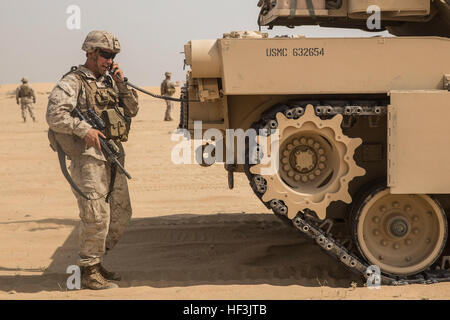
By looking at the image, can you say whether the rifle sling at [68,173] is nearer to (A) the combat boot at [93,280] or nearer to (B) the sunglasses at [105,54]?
(A) the combat boot at [93,280]

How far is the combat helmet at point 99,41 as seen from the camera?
622 cm

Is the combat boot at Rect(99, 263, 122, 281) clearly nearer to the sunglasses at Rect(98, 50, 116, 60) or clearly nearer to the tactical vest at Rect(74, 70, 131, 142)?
the tactical vest at Rect(74, 70, 131, 142)

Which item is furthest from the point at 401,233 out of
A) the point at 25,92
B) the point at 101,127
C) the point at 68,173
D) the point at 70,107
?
the point at 25,92

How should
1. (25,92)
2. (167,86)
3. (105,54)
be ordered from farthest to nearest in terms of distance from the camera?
(25,92) < (167,86) < (105,54)

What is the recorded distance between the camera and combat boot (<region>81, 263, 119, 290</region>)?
6.15 metres

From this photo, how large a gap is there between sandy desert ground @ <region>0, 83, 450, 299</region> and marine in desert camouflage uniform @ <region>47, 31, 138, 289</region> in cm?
42

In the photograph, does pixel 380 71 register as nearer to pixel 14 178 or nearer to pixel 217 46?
pixel 217 46

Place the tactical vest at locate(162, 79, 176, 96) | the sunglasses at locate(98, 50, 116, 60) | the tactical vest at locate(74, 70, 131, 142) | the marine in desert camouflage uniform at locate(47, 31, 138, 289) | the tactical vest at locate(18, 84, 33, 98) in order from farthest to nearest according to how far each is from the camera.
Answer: the tactical vest at locate(18, 84, 33, 98) → the tactical vest at locate(162, 79, 176, 96) → the sunglasses at locate(98, 50, 116, 60) → the tactical vest at locate(74, 70, 131, 142) → the marine in desert camouflage uniform at locate(47, 31, 138, 289)

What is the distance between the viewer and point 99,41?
622cm

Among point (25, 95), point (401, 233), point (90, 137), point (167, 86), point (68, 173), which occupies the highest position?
point (167, 86)

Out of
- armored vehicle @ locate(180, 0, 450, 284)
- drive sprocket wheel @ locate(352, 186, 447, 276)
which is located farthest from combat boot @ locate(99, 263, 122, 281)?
drive sprocket wheel @ locate(352, 186, 447, 276)

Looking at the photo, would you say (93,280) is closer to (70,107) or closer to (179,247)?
(70,107)

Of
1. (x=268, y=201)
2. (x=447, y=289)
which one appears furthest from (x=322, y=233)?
(x=447, y=289)

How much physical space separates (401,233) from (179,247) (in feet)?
9.27
